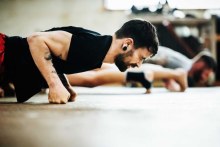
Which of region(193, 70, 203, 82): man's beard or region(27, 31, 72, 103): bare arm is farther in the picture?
region(193, 70, 203, 82): man's beard

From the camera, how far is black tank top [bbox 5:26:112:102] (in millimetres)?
1019

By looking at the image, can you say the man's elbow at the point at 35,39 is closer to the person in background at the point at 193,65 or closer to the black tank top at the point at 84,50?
the black tank top at the point at 84,50

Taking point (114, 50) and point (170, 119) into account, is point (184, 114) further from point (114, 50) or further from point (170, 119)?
point (114, 50)

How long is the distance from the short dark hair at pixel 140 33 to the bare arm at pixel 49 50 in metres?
0.19

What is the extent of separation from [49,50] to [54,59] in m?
0.04

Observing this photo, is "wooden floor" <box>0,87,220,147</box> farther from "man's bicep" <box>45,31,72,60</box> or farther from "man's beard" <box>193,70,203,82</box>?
"man's beard" <box>193,70,203,82</box>

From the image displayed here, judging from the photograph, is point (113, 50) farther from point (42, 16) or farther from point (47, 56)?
point (42, 16)

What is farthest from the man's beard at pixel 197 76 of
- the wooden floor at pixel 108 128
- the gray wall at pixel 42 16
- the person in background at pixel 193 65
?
the wooden floor at pixel 108 128

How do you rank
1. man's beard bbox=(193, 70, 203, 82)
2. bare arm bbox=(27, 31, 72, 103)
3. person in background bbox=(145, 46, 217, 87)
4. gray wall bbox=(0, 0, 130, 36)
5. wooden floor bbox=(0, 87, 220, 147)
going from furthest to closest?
man's beard bbox=(193, 70, 203, 82) < person in background bbox=(145, 46, 217, 87) < gray wall bbox=(0, 0, 130, 36) < bare arm bbox=(27, 31, 72, 103) < wooden floor bbox=(0, 87, 220, 147)

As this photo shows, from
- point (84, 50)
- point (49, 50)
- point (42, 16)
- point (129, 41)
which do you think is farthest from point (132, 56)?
point (42, 16)

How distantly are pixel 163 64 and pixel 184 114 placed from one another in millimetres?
1235

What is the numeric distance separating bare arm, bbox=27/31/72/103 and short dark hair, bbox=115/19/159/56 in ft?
0.61

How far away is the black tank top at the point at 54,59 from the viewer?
102cm

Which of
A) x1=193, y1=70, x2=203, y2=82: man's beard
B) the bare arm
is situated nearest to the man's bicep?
the bare arm
